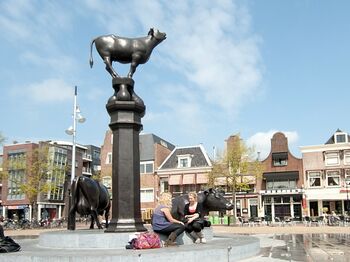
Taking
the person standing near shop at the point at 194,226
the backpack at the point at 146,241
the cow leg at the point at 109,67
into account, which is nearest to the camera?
the backpack at the point at 146,241

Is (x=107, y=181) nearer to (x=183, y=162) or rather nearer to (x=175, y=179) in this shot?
(x=175, y=179)

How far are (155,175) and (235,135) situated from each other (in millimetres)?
12687

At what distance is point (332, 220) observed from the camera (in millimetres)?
33500

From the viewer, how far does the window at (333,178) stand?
146ft

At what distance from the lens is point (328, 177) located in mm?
45031

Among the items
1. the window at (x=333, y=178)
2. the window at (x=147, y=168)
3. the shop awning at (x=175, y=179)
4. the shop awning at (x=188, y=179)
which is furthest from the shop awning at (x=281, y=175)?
the window at (x=147, y=168)

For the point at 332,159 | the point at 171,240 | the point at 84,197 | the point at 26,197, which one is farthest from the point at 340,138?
the point at 26,197

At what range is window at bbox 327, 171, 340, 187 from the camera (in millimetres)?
44562

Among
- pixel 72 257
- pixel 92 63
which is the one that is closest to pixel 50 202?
pixel 92 63

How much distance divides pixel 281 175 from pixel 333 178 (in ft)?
18.1

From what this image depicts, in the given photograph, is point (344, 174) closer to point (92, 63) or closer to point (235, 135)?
point (235, 135)

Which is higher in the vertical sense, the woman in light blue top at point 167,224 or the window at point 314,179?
the window at point 314,179

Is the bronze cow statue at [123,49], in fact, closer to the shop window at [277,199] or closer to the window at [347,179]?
the shop window at [277,199]

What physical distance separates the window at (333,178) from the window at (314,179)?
1.03 m
